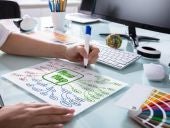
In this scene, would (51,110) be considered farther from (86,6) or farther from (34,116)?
(86,6)

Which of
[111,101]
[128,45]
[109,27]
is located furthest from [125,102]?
[109,27]

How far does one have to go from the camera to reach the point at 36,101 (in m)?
→ 0.64

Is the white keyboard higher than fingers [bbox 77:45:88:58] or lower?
lower

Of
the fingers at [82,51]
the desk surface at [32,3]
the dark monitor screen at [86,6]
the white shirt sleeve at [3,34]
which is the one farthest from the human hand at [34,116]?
the desk surface at [32,3]

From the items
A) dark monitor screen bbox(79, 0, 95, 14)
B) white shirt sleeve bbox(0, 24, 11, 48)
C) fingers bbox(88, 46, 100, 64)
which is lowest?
fingers bbox(88, 46, 100, 64)

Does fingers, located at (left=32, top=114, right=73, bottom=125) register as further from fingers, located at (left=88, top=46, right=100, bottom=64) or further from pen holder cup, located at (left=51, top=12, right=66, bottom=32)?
pen holder cup, located at (left=51, top=12, right=66, bottom=32)

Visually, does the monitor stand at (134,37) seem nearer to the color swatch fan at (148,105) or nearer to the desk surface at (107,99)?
the desk surface at (107,99)

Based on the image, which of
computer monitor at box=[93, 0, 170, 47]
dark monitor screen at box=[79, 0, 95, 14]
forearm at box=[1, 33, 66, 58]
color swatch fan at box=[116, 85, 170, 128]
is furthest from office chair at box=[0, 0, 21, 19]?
color swatch fan at box=[116, 85, 170, 128]

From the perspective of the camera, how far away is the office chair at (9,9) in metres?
1.73

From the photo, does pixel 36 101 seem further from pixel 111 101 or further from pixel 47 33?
pixel 47 33

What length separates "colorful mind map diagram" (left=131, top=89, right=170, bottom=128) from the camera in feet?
1.80

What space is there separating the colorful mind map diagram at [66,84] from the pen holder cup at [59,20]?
1.69 feet

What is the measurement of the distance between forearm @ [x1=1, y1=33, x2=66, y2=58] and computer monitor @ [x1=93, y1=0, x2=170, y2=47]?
1.32 feet

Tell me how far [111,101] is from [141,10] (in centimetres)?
62
